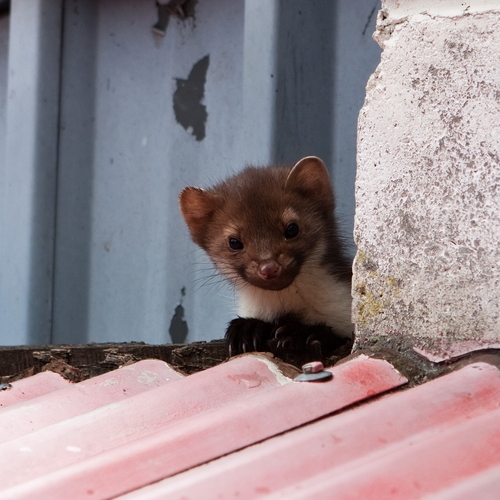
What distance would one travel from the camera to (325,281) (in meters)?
3.27

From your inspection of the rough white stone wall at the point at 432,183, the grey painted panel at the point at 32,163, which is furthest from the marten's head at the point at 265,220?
the grey painted panel at the point at 32,163

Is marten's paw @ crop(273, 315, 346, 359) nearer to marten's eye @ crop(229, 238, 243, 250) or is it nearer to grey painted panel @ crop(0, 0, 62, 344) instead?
marten's eye @ crop(229, 238, 243, 250)

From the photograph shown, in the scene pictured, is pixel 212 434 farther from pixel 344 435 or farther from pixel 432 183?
pixel 432 183

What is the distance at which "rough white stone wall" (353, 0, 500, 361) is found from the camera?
5.46 feet

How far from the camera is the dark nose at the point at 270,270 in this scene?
306cm

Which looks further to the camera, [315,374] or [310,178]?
[310,178]

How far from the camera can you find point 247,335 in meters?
2.93

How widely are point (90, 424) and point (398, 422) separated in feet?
1.84

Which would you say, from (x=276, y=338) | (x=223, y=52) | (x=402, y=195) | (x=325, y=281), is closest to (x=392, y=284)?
(x=402, y=195)

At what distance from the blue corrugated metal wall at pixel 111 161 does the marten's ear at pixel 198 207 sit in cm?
65

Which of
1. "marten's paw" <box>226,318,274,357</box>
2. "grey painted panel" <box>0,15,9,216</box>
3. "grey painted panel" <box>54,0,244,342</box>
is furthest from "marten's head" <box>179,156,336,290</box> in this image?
"grey painted panel" <box>0,15,9,216</box>

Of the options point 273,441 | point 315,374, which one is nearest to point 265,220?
point 315,374

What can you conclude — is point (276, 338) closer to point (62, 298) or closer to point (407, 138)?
point (407, 138)

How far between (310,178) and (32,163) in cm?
200
